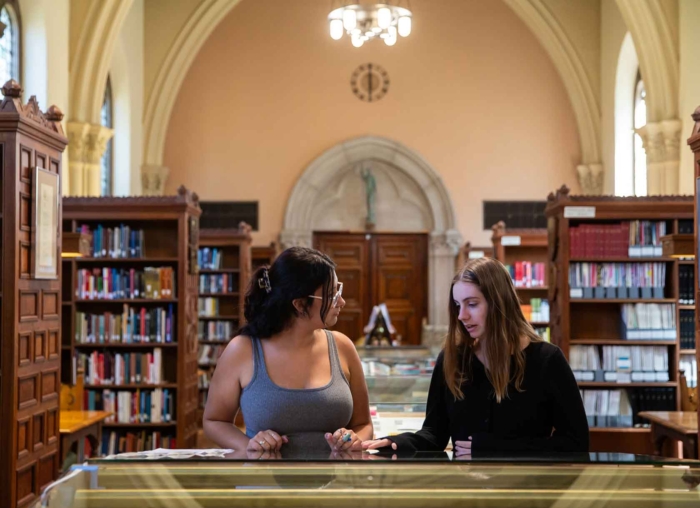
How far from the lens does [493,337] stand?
2.37 metres

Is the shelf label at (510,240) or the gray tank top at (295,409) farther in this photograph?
the shelf label at (510,240)

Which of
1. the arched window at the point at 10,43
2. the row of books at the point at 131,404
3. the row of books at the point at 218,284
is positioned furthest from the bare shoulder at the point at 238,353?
the row of books at the point at 218,284

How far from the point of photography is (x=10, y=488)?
16.4 ft

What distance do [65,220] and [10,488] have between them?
137 inches

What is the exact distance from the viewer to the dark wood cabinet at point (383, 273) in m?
15.5

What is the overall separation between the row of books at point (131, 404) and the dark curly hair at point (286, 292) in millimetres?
5889

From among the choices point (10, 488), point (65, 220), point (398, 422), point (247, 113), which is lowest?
point (10, 488)

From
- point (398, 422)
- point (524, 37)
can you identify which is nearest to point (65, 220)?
point (398, 422)

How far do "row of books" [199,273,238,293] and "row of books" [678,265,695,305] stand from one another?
5325mm

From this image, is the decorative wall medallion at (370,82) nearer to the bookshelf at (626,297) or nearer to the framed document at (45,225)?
the bookshelf at (626,297)

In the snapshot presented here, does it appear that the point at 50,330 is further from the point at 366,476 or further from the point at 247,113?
the point at 247,113

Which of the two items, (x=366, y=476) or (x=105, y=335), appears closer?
(x=366, y=476)

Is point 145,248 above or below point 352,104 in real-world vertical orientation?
below

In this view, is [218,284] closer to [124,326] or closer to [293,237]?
[124,326]
